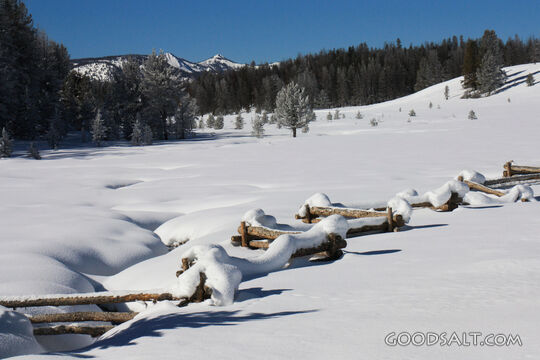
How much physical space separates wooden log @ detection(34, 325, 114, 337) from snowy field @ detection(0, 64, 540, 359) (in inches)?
10.4

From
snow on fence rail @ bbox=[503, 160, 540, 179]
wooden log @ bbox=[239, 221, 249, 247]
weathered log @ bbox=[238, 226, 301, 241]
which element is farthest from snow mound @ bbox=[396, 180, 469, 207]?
snow on fence rail @ bbox=[503, 160, 540, 179]

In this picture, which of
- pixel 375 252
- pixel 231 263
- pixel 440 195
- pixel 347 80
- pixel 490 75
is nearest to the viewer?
pixel 231 263

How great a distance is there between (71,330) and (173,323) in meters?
1.10

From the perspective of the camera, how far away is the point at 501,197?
28.4 ft

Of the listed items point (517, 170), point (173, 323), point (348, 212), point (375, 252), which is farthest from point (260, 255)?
point (517, 170)

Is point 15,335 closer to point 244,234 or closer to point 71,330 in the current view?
point 71,330

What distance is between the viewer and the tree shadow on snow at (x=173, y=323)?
10.1 feet

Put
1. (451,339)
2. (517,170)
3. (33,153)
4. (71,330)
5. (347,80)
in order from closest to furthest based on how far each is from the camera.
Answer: (451,339)
(71,330)
(517,170)
(33,153)
(347,80)

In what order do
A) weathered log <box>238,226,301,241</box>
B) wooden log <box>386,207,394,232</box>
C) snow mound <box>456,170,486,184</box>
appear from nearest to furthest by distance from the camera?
weathered log <box>238,226,301,241</box>
wooden log <box>386,207,394,232</box>
snow mound <box>456,170,486,184</box>

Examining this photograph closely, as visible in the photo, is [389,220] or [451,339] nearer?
[451,339]

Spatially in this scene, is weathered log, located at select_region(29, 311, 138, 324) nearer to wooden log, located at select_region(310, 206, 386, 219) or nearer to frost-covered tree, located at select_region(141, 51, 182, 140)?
wooden log, located at select_region(310, 206, 386, 219)

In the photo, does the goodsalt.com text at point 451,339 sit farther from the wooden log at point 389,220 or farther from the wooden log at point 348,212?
the wooden log at point 348,212

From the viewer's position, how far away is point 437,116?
138ft

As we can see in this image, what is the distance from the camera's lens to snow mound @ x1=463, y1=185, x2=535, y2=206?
8.30 metres
